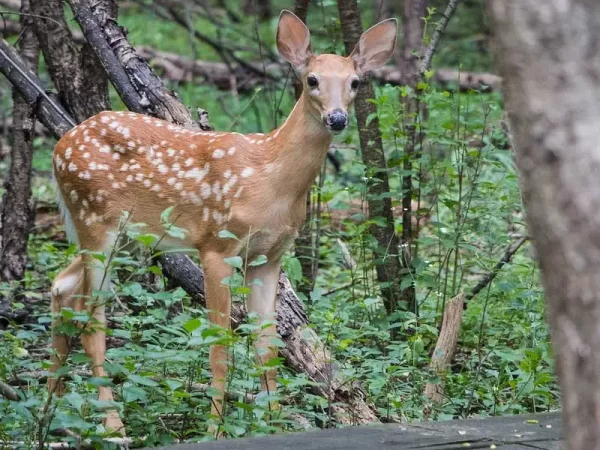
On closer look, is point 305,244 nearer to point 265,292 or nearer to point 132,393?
point 265,292

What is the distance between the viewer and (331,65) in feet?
19.6

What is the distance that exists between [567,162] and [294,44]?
13.6ft

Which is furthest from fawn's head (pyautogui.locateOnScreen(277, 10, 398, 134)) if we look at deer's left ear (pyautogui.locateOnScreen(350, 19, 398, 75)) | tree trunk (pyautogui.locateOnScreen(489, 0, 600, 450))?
tree trunk (pyautogui.locateOnScreen(489, 0, 600, 450))

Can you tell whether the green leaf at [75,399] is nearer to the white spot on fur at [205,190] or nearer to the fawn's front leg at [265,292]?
the fawn's front leg at [265,292]

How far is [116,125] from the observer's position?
628cm

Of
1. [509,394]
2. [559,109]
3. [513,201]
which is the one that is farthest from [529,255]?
[559,109]

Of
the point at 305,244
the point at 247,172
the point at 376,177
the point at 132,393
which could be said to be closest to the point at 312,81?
the point at 247,172

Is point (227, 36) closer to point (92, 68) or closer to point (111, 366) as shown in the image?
point (92, 68)

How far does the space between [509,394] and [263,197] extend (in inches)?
68.3

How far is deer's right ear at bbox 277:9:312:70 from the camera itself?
20.4 ft

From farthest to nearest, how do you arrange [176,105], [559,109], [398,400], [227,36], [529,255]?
[227,36], [529,255], [176,105], [398,400], [559,109]

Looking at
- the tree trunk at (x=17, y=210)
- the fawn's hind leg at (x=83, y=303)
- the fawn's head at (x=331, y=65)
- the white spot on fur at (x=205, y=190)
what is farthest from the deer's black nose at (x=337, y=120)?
the tree trunk at (x=17, y=210)

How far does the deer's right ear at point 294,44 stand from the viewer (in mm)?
6227

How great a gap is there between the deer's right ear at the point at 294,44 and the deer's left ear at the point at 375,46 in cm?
26
